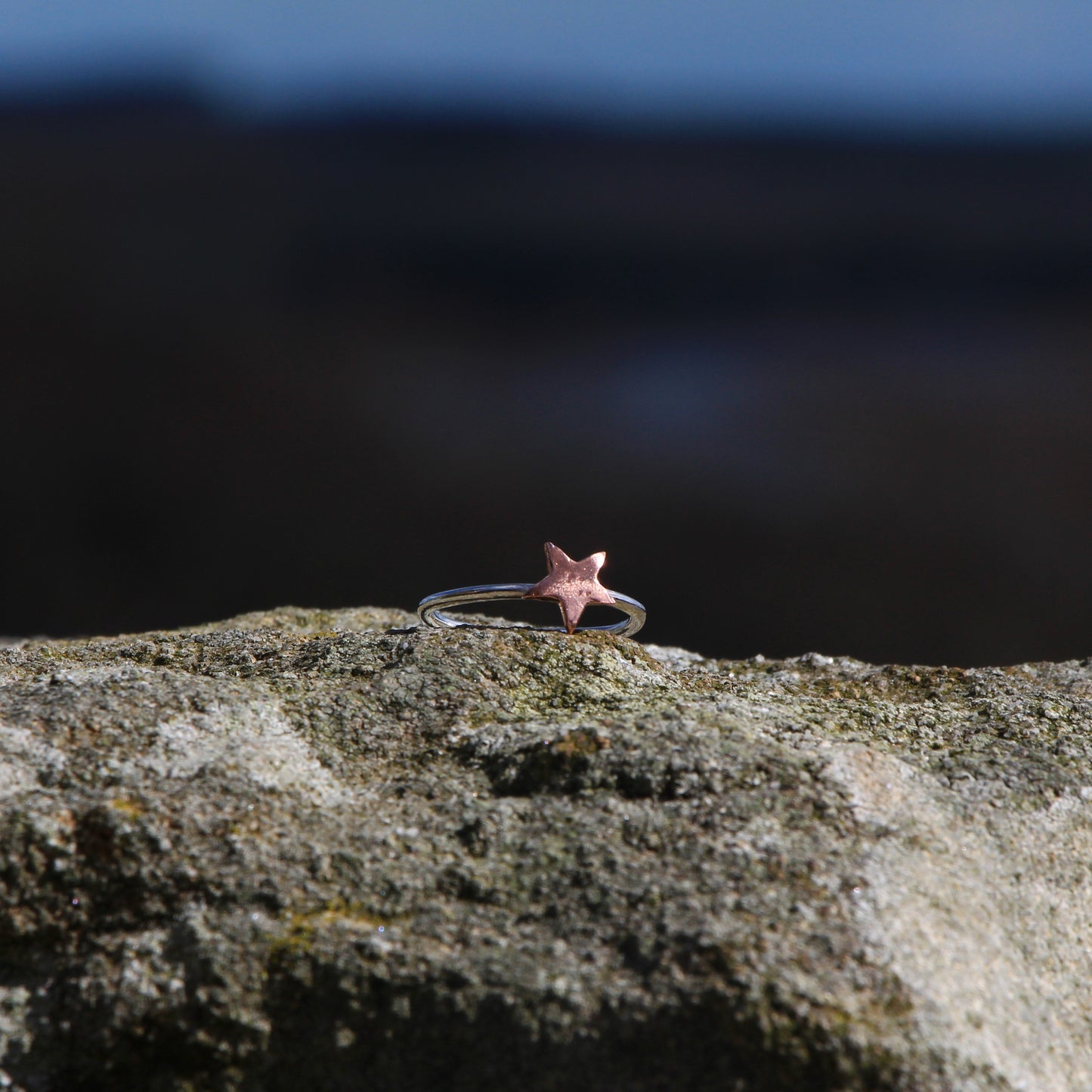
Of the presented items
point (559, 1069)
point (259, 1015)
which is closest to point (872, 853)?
point (559, 1069)

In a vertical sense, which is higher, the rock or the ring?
the ring

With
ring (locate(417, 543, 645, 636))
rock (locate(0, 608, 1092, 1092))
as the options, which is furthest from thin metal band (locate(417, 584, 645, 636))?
rock (locate(0, 608, 1092, 1092))

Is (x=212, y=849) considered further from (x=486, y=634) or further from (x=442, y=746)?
(x=486, y=634)

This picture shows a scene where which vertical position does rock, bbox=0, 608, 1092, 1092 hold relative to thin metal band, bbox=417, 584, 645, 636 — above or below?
below

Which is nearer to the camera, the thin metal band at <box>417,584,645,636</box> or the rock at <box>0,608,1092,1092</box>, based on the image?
the rock at <box>0,608,1092,1092</box>

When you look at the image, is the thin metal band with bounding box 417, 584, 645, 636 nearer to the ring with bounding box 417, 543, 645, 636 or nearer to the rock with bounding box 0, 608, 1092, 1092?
the ring with bounding box 417, 543, 645, 636

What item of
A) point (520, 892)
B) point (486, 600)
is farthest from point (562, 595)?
point (520, 892)
